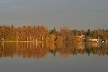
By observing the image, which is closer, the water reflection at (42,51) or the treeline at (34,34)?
the water reflection at (42,51)

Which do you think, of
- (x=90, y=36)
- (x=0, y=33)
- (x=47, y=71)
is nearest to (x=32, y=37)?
(x=0, y=33)

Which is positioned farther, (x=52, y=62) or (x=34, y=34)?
(x=34, y=34)

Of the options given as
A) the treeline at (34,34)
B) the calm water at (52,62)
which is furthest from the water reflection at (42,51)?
the treeline at (34,34)

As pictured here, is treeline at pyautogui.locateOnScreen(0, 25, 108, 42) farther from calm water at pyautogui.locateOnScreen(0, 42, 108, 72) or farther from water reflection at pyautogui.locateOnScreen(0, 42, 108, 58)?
calm water at pyautogui.locateOnScreen(0, 42, 108, 72)

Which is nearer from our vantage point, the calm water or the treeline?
the calm water

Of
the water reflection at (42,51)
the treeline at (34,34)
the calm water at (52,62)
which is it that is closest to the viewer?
the calm water at (52,62)

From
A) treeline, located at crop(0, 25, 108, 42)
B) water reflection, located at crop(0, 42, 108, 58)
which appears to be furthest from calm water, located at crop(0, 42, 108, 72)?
treeline, located at crop(0, 25, 108, 42)

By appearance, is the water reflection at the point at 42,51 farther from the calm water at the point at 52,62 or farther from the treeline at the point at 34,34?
the treeline at the point at 34,34

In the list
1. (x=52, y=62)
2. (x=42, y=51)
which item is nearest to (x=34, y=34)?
(x=42, y=51)

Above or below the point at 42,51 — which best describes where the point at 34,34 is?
above

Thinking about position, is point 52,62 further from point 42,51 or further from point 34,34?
point 34,34

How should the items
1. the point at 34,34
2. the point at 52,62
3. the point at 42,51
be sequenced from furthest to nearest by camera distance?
1. the point at 34,34
2. the point at 42,51
3. the point at 52,62

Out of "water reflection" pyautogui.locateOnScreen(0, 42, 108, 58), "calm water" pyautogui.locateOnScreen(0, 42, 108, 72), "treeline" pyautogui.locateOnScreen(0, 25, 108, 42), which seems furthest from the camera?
"treeline" pyautogui.locateOnScreen(0, 25, 108, 42)

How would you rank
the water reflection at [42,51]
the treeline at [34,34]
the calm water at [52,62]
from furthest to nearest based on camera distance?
the treeline at [34,34]
the water reflection at [42,51]
the calm water at [52,62]
